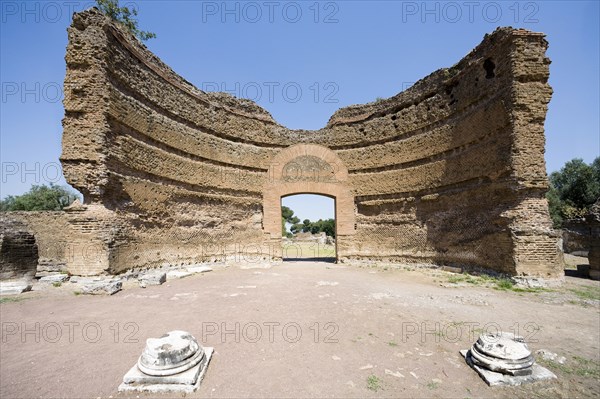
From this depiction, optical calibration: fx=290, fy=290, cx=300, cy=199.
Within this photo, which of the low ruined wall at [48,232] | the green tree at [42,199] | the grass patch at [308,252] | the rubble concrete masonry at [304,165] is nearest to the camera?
the rubble concrete masonry at [304,165]

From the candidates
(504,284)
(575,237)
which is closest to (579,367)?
(504,284)

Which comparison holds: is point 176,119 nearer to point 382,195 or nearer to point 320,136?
point 320,136

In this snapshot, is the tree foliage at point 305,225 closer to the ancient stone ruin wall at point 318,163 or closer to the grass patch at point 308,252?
the grass patch at point 308,252

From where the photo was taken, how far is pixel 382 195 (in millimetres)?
13688

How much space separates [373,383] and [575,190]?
3429cm

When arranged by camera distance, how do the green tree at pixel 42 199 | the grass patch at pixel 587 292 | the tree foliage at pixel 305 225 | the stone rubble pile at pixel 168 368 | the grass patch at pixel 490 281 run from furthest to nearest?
the tree foliage at pixel 305 225 < the green tree at pixel 42 199 < the grass patch at pixel 490 281 < the grass patch at pixel 587 292 < the stone rubble pile at pixel 168 368

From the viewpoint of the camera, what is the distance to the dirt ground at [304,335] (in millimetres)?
3055

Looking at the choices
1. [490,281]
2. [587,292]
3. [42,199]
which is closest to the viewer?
[587,292]

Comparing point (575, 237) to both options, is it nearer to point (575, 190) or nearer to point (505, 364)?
point (575, 190)

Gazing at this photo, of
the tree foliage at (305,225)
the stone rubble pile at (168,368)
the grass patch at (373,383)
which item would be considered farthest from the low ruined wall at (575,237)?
the tree foliage at (305,225)

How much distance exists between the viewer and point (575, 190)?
26781 mm

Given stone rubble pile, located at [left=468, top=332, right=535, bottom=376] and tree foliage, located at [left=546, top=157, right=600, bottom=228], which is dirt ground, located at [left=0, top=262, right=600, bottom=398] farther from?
tree foliage, located at [left=546, top=157, right=600, bottom=228]

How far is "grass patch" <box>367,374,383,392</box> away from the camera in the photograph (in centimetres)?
302

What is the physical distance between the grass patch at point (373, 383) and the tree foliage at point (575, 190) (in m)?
29.3
